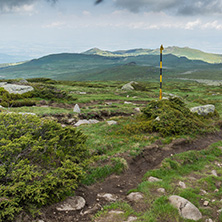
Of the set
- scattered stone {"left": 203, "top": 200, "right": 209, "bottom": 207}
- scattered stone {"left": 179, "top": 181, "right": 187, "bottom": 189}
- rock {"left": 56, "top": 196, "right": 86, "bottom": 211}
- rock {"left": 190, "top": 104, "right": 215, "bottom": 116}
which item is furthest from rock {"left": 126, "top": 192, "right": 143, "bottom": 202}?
rock {"left": 190, "top": 104, "right": 215, "bottom": 116}

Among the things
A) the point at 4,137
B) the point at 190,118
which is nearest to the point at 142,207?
the point at 4,137

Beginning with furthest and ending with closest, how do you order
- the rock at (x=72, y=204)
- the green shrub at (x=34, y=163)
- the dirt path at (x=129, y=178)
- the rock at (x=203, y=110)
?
the rock at (x=203, y=110), the rock at (x=72, y=204), the dirt path at (x=129, y=178), the green shrub at (x=34, y=163)

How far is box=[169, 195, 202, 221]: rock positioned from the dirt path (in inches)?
90.7

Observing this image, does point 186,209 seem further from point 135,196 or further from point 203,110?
point 203,110

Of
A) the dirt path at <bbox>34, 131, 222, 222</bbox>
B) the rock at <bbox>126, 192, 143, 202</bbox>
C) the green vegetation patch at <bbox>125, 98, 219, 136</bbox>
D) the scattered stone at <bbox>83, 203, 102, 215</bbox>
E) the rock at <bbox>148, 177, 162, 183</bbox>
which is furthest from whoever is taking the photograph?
the green vegetation patch at <bbox>125, 98, 219, 136</bbox>

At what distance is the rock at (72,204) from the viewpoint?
7115 millimetres

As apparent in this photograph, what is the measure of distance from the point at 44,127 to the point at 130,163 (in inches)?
215

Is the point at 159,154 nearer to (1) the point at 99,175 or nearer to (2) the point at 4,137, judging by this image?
(1) the point at 99,175

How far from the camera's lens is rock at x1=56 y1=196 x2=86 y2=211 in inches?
280

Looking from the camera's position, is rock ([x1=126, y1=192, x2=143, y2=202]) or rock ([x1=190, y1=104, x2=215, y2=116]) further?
rock ([x1=190, y1=104, x2=215, y2=116])

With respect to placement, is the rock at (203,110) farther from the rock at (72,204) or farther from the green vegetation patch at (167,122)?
the rock at (72,204)

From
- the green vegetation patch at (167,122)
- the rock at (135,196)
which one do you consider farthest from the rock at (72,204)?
the green vegetation patch at (167,122)

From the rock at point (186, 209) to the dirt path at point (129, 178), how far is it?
2303 mm

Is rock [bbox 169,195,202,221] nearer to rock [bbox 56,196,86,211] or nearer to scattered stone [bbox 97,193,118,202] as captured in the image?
scattered stone [bbox 97,193,118,202]
